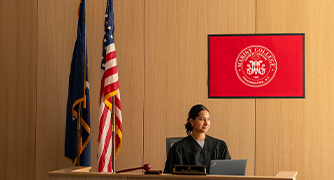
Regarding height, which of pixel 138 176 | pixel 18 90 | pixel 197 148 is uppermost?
Result: pixel 18 90

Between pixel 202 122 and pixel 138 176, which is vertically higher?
pixel 202 122

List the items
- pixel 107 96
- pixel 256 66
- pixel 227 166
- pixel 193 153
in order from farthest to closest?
pixel 256 66, pixel 107 96, pixel 193 153, pixel 227 166

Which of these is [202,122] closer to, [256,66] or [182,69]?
[182,69]

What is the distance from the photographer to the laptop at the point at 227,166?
254 cm

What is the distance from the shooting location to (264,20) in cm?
411

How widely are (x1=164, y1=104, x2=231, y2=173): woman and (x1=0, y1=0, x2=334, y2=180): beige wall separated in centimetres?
91

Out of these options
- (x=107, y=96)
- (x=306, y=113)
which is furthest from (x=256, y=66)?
(x=107, y=96)

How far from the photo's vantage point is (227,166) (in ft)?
8.34

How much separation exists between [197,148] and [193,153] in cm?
6

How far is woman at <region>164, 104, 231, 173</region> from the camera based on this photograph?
315 cm

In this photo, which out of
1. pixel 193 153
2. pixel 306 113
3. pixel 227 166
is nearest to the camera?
pixel 227 166

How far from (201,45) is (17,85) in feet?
7.93

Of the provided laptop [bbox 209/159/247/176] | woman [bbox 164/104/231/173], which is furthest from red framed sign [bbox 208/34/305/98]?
laptop [bbox 209/159/247/176]

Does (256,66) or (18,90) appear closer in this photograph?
(256,66)
